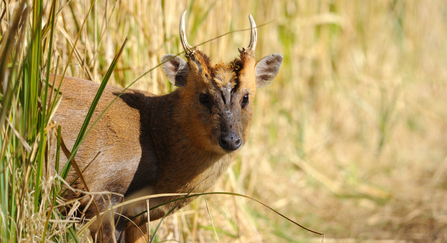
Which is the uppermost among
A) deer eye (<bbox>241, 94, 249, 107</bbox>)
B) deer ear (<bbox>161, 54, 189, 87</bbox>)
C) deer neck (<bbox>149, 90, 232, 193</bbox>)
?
deer ear (<bbox>161, 54, 189, 87</bbox>)

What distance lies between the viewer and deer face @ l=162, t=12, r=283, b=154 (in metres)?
3.49

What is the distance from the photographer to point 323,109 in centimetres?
816

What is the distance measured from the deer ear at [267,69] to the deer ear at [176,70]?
66 cm

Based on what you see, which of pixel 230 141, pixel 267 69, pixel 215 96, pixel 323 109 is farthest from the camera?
pixel 323 109

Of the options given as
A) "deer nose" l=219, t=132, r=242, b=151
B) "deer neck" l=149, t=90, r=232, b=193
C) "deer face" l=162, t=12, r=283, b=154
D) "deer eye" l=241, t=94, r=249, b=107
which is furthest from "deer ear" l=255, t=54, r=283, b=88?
"deer nose" l=219, t=132, r=242, b=151

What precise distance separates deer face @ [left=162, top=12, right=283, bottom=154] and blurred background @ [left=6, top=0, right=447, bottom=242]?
851 millimetres

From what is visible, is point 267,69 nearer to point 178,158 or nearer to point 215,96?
point 215,96

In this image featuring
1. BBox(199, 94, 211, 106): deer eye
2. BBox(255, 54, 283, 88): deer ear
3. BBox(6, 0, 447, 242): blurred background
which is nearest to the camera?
BBox(199, 94, 211, 106): deer eye

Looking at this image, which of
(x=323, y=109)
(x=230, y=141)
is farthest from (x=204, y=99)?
(x=323, y=109)

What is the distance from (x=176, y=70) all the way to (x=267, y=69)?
0.83 metres

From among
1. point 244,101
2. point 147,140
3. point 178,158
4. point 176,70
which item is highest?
point 176,70

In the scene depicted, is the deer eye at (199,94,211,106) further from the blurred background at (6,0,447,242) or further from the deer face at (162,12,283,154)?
the blurred background at (6,0,447,242)

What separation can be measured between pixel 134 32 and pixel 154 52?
27cm

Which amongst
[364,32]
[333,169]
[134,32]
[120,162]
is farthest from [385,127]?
[120,162]
